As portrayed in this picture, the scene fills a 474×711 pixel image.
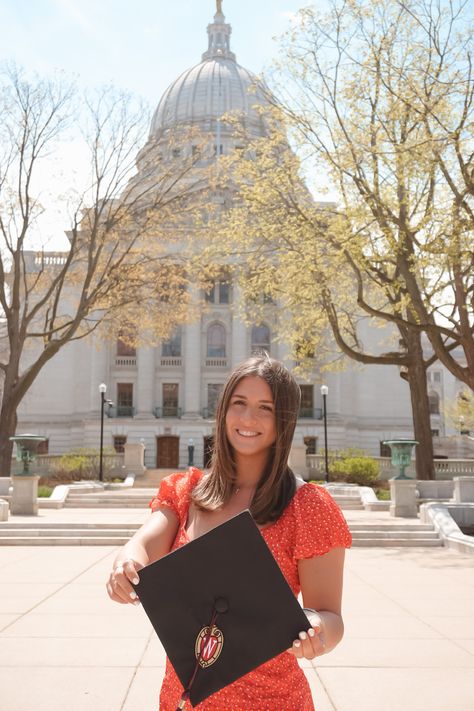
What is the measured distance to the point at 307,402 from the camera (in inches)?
2100

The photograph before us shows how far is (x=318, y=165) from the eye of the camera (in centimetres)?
2119

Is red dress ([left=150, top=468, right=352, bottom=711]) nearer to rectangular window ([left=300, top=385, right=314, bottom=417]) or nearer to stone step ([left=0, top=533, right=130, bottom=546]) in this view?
stone step ([left=0, top=533, right=130, bottom=546])

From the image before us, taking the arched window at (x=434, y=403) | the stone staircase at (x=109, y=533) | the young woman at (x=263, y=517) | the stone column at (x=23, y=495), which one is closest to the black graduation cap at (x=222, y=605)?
the young woman at (x=263, y=517)

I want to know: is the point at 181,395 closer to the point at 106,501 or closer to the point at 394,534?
the point at 106,501

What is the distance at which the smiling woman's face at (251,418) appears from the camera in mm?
2658

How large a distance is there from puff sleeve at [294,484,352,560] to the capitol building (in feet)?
151

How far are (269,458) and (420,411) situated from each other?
73.9 feet

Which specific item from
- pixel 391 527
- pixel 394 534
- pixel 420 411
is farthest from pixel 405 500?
pixel 420 411

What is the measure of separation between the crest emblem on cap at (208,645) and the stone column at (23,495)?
18281 millimetres

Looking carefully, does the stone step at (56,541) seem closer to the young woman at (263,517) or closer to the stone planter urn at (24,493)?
the stone planter urn at (24,493)

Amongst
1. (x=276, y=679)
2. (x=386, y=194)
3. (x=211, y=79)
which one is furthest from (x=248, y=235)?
(x=211, y=79)

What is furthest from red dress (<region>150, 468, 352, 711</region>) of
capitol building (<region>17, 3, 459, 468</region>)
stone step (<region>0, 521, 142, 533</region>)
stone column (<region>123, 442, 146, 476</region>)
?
capitol building (<region>17, 3, 459, 468</region>)

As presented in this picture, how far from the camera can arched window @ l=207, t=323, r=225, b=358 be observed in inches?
2144

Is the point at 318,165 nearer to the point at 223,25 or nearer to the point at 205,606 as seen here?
the point at 205,606
